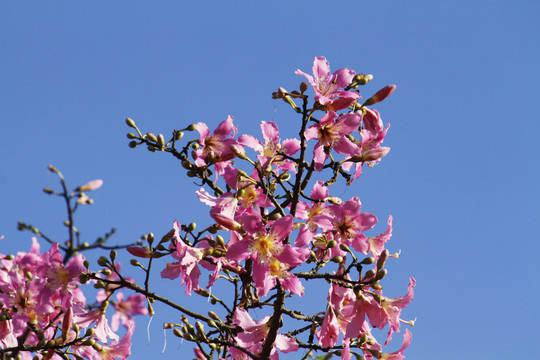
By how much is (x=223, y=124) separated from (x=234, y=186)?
55 cm

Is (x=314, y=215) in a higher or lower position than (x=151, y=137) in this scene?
lower

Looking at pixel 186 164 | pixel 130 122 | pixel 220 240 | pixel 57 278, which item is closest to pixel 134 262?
pixel 220 240

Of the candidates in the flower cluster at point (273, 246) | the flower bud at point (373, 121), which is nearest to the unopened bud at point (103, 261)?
the flower cluster at point (273, 246)

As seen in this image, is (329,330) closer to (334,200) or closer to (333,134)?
(334,200)

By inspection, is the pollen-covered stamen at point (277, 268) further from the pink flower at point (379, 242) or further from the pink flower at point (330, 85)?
the pink flower at point (330, 85)

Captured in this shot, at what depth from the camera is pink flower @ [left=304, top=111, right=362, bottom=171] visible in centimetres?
302

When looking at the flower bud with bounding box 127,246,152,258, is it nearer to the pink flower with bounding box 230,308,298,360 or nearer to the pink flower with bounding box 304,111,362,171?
the pink flower with bounding box 230,308,298,360

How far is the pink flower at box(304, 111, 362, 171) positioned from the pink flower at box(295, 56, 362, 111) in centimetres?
7

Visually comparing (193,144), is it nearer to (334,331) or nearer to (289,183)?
(289,183)

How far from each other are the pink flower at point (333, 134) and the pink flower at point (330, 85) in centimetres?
7

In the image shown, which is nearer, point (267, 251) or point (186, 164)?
point (267, 251)

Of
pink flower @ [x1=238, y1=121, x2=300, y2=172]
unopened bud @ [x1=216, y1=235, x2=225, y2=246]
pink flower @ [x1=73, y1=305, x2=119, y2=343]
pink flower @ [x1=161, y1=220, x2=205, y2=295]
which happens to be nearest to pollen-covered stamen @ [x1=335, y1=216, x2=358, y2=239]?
pink flower @ [x1=238, y1=121, x2=300, y2=172]

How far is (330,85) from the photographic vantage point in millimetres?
3197

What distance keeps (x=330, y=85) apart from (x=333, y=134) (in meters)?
0.33
